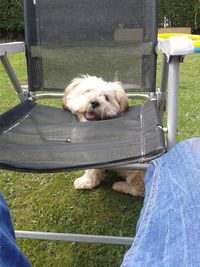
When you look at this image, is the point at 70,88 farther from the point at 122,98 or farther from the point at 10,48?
the point at 10,48

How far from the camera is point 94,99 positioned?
7.20 feet

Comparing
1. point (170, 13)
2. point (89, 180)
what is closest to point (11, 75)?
point (89, 180)

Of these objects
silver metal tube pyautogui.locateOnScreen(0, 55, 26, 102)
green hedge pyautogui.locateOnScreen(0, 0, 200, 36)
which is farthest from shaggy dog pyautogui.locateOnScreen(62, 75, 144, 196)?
green hedge pyautogui.locateOnScreen(0, 0, 200, 36)

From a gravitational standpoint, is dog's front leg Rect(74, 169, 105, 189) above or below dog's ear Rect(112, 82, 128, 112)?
below

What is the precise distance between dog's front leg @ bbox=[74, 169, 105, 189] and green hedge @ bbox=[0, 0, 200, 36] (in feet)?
24.2

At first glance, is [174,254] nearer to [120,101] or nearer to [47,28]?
[120,101]

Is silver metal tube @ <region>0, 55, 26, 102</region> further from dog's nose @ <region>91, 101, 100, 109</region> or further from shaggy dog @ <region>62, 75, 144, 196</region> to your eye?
dog's nose @ <region>91, 101, 100, 109</region>

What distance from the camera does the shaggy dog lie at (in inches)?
84.7

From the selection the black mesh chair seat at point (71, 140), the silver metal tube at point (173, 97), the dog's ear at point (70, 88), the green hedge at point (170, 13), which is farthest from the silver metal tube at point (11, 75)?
the green hedge at point (170, 13)

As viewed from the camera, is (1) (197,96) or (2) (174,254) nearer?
(2) (174,254)

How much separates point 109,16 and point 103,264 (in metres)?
1.44

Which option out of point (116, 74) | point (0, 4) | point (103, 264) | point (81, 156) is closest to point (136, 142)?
point (81, 156)

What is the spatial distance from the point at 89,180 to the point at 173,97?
1.07m

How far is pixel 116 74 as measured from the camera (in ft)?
7.74
